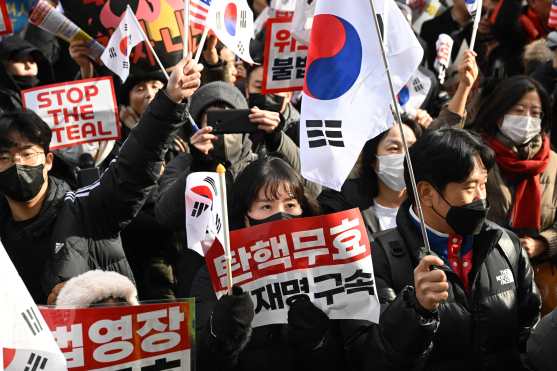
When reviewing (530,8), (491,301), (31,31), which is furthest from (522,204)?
Answer: (31,31)

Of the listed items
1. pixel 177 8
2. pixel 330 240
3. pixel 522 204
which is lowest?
pixel 522 204

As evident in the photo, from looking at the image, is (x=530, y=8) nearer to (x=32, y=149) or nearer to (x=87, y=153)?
(x=87, y=153)

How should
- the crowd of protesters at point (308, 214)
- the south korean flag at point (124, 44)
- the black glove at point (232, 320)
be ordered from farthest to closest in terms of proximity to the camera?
the south korean flag at point (124, 44), the crowd of protesters at point (308, 214), the black glove at point (232, 320)

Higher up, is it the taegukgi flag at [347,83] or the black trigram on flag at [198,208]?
the taegukgi flag at [347,83]

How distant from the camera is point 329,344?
475 centimetres

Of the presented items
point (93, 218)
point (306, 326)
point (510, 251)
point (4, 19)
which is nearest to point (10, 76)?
point (4, 19)

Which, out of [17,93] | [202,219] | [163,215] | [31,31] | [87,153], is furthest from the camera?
[31,31]

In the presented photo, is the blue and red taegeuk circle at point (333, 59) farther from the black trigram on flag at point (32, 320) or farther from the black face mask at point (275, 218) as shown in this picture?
the black trigram on flag at point (32, 320)

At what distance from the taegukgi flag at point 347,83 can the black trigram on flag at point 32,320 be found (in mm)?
1483

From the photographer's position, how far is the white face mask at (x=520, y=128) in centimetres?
662

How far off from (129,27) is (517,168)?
2373mm

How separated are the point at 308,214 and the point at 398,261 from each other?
61 cm

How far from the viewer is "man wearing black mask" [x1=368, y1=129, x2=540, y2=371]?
4711mm

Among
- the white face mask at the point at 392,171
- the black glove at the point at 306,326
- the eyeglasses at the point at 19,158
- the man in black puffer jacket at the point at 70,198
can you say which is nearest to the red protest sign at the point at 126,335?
the black glove at the point at 306,326
